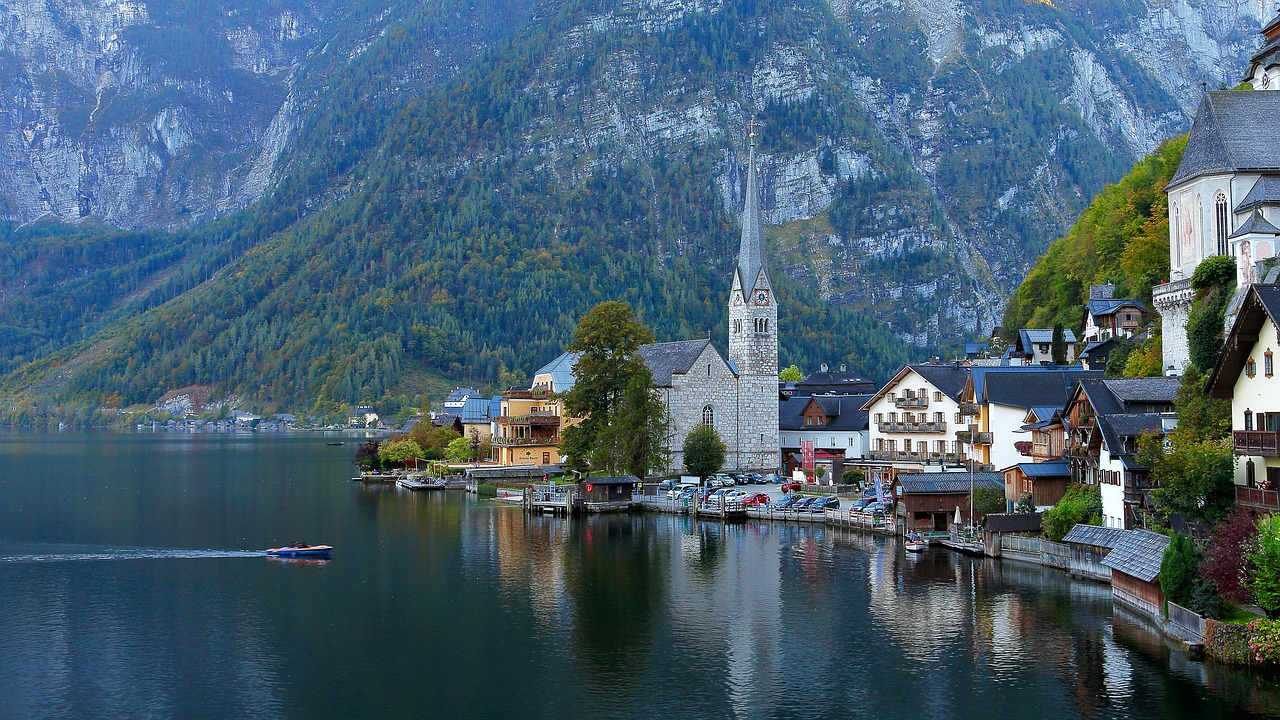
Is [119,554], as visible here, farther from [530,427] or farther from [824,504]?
[530,427]

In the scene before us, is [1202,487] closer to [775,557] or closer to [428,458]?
[775,557]

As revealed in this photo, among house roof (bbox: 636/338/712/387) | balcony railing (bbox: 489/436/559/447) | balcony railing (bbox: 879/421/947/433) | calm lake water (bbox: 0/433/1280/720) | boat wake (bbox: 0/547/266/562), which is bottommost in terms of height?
calm lake water (bbox: 0/433/1280/720)

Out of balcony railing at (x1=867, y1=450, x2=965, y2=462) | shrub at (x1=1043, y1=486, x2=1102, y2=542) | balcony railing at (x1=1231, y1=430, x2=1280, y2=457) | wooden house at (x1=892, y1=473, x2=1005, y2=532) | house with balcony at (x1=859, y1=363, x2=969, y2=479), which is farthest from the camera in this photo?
house with balcony at (x1=859, y1=363, x2=969, y2=479)

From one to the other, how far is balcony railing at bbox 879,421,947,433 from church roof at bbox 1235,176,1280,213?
32.1m

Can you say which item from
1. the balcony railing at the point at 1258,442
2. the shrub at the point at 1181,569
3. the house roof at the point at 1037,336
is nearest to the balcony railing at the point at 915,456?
the house roof at the point at 1037,336

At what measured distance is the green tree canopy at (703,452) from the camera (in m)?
95.8

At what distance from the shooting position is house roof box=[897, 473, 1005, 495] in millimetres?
A: 65000

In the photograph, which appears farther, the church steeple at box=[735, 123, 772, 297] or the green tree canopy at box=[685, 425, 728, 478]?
the church steeple at box=[735, 123, 772, 297]

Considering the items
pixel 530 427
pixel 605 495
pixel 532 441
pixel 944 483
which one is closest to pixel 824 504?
pixel 944 483

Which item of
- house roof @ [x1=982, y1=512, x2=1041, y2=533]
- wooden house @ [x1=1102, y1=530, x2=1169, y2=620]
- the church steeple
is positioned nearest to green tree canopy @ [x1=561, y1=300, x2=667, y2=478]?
the church steeple

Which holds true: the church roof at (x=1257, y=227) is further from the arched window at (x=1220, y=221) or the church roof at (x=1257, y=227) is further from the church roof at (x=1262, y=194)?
the arched window at (x=1220, y=221)

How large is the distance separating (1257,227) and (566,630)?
121 feet

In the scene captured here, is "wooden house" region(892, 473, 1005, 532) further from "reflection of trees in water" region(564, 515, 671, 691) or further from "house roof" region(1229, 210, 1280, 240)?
"house roof" region(1229, 210, 1280, 240)

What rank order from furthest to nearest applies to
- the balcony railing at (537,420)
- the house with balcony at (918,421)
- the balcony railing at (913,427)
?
1. the balcony railing at (537,420)
2. the balcony railing at (913,427)
3. the house with balcony at (918,421)
